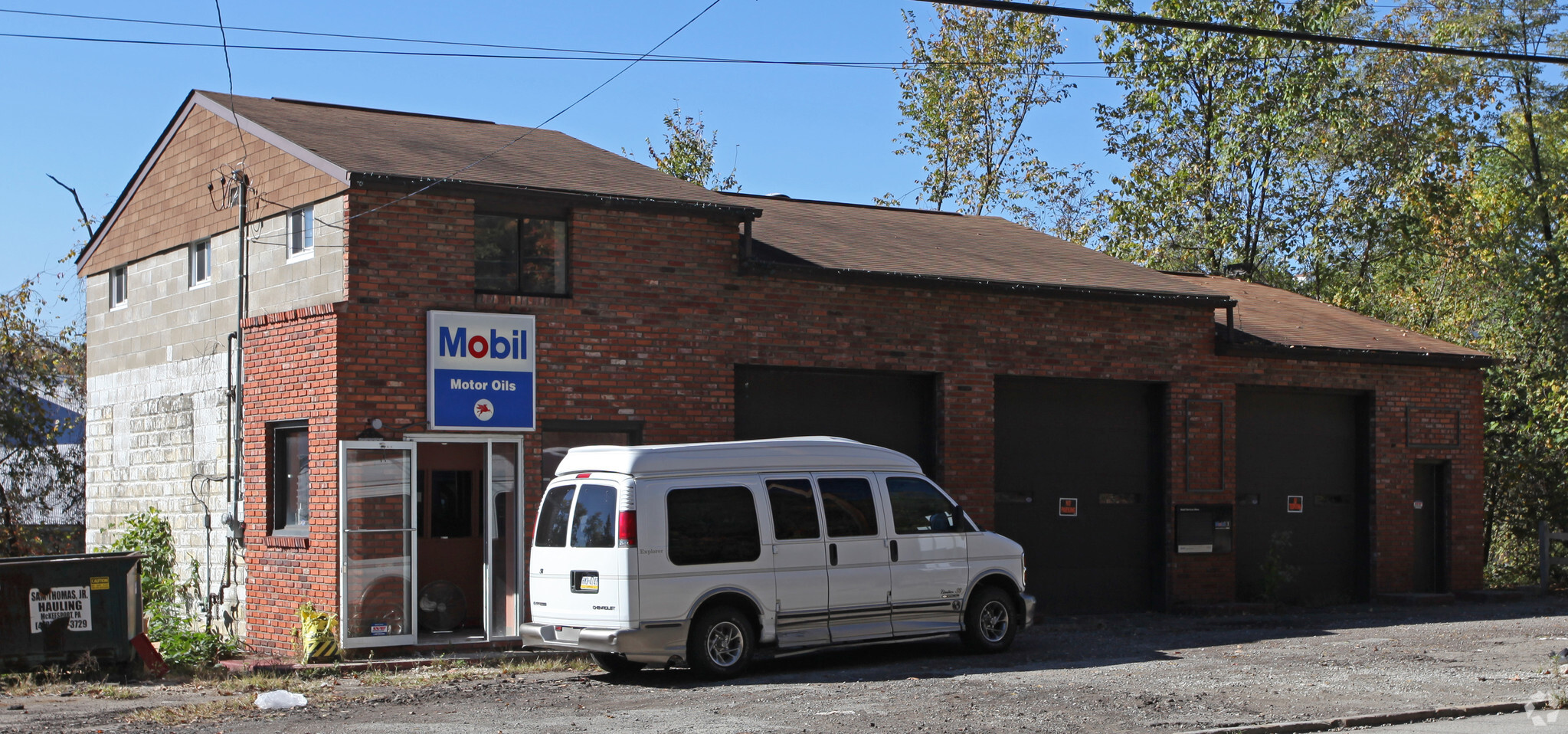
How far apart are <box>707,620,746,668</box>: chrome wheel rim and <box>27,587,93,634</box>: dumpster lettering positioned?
575 centimetres

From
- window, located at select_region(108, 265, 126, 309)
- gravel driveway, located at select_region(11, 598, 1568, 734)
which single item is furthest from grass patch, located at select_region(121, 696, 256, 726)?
window, located at select_region(108, 265, 126, 309)

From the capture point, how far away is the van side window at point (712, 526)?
1223 cm

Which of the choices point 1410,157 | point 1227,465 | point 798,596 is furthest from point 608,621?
point 1410,157

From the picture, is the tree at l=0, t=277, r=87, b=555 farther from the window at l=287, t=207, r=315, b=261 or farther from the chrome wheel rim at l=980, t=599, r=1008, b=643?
the chrome wheel rim at l=980, t=599, r=1008, b=643

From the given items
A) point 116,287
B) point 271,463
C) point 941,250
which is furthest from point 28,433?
point 941,250

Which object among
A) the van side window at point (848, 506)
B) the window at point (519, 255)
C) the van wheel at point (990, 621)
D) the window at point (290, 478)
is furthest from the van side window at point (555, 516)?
the van wheel at point (990, 621)

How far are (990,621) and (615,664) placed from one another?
3760 mm

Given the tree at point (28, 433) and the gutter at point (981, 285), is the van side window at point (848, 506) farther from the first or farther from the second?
the tree at point (28, 433)

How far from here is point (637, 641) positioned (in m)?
11.9

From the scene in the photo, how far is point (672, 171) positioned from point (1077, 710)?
1245 inches

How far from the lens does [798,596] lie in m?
12.8

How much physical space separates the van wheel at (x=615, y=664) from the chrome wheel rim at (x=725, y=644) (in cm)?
70

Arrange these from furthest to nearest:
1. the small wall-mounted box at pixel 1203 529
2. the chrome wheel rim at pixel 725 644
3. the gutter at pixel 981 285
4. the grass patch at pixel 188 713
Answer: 1. the small wall-mounted box at pixel 1203 529
2. the gutter at pixel 981 285
3. the chrome wheel rim at pixel 725 644
4. the grass patch at pixel 188 713

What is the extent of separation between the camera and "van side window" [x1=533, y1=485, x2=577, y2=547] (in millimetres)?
12617
